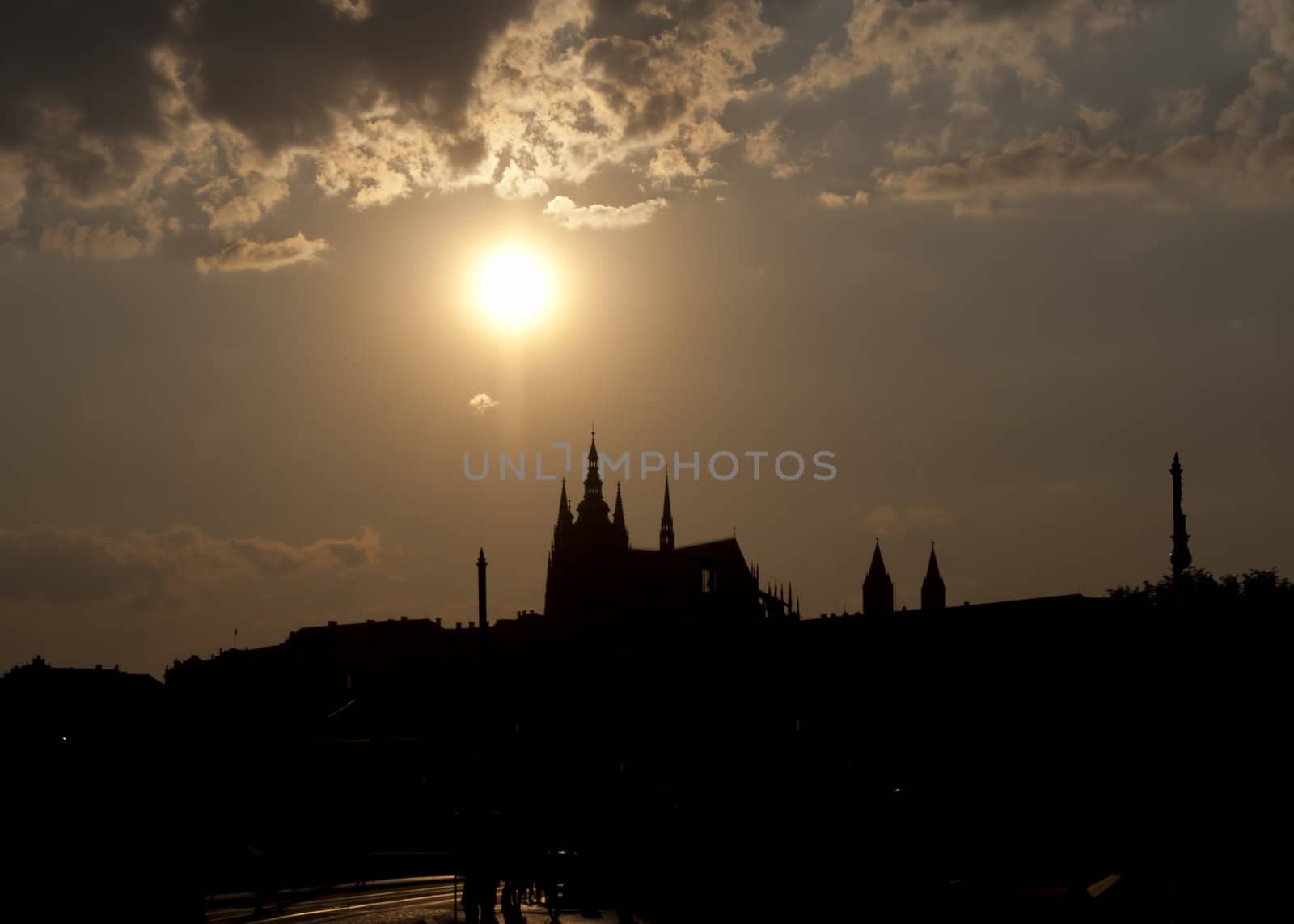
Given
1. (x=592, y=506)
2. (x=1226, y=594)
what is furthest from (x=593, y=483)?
(x=1226, y=594)

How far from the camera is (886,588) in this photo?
17162 centimetres

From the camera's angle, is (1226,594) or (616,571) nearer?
(1226,594)

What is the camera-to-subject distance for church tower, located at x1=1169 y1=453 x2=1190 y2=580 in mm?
→ 32925

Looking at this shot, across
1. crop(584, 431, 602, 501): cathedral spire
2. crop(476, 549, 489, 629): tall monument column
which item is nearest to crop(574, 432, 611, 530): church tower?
crop(584, 431, 602, 501): cathedral spire

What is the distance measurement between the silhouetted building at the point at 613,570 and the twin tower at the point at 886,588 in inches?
635

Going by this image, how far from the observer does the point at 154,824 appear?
90.4 feet

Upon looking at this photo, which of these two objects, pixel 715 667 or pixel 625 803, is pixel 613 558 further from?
pixel 625 803

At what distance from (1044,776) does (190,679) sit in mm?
104074

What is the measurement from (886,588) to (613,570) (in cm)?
3174

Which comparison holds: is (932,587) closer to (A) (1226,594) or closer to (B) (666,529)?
(B) (666,529)

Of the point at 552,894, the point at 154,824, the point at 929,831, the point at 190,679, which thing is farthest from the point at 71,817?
the point at 190,679

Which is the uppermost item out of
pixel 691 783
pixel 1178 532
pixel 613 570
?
pixel 613 570

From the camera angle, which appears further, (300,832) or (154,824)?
(300,832)

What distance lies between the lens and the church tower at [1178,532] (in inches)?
1296
